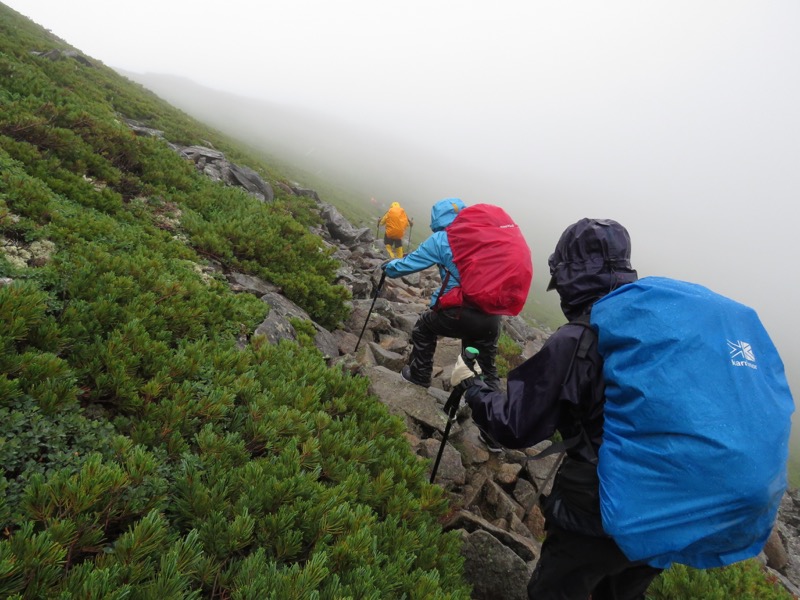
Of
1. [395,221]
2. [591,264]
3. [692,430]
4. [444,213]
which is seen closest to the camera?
[692,430]

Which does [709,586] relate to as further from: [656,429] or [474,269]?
[474,269]

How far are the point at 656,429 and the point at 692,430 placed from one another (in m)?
0.19

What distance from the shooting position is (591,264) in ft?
11.3

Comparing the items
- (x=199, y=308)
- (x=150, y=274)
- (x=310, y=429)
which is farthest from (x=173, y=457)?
(x=150, y=274)

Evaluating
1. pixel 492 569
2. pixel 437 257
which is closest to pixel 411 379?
pixel 437 257

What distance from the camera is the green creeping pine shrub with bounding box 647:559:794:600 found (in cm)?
472

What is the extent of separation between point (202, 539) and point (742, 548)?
3.71 metres

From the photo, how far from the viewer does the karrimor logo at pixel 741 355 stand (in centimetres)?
255

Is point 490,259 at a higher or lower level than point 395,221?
higher

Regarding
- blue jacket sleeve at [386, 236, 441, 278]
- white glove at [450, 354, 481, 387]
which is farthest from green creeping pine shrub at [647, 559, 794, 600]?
blue jacket sleeve at [386, 236, 441, 278]

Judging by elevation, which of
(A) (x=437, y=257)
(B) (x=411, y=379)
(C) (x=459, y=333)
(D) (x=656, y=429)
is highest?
(A) (x=437, y=257)

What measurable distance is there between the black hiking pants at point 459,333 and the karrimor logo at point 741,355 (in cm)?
377

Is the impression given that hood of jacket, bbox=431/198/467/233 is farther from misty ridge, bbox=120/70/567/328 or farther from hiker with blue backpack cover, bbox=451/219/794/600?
misty ridge, bbox=120/70/567/328

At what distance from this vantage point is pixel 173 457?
3.46m
